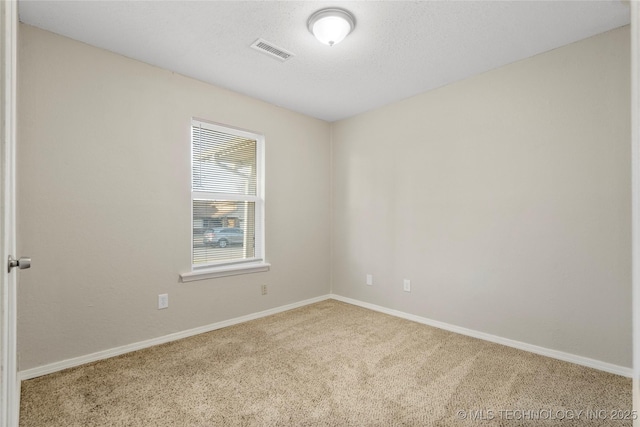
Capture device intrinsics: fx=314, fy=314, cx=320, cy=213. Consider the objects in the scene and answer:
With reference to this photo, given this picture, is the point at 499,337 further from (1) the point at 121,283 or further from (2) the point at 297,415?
(1) the point at 121,283

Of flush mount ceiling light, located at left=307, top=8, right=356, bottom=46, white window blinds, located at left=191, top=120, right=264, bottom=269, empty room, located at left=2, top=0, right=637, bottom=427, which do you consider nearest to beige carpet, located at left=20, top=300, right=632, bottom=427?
empty room, located at left=2, top=0, right=637, bottom=427

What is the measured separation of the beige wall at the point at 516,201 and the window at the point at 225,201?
1305mm

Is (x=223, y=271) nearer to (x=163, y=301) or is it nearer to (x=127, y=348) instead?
(x=163, y=301)

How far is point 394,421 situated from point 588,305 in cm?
171

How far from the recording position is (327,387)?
1.99m

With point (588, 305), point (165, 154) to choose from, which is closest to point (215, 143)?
point (165, 154)

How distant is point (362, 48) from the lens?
7.82 feet

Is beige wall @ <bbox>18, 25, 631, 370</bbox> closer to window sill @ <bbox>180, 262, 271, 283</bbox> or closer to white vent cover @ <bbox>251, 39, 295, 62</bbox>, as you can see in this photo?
window sill @ <bbox>180, 262, 271, 283</bbox>

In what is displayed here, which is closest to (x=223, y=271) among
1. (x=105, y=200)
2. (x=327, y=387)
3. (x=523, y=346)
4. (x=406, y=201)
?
(x=105, y=200)

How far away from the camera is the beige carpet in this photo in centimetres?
170

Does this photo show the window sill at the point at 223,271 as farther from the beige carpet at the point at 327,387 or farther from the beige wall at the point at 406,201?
the beige carpet at the point at 327,387

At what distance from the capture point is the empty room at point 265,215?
6.31 feet

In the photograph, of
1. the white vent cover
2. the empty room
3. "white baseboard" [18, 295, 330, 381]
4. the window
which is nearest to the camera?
the empty room

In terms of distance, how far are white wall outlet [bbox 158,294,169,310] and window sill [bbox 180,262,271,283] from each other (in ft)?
0.61
